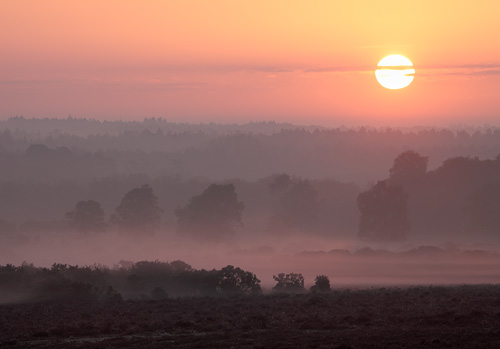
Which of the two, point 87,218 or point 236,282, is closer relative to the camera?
point 236,282

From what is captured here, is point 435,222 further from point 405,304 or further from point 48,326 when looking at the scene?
point 48,326

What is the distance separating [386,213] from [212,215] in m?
37.0

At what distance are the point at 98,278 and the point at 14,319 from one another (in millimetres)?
29240

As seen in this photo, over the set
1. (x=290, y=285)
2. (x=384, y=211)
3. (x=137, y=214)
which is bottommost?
(x=290, y=285)

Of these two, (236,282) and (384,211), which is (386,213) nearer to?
(384,211)

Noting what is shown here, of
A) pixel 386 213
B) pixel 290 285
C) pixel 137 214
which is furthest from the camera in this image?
pixel 137 214

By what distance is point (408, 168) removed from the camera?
168 meters

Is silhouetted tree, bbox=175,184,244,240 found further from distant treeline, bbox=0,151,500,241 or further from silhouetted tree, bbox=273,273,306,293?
silhouetted tree, bbox=273,273,306,293

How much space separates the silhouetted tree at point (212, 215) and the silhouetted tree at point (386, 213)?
30142 millimetres

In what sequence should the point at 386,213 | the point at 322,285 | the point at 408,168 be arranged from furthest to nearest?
1. the point at 408,168
2. the point at 386,213
3. the point at 322,285

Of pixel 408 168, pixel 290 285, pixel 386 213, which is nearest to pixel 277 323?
pixel 290 285

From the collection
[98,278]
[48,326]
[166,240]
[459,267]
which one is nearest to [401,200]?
[459,267]

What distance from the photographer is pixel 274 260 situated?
132m

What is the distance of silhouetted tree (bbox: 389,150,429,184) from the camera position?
6575 inches
